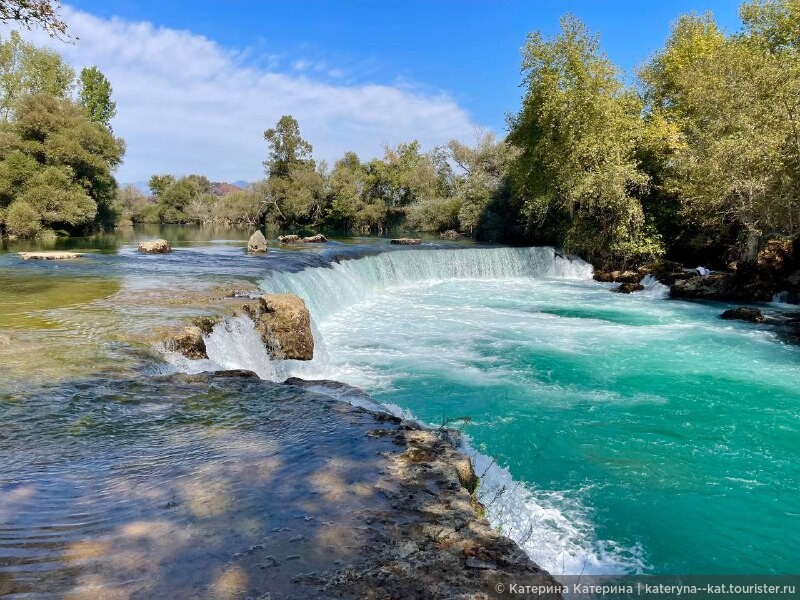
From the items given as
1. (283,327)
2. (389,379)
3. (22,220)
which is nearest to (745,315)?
(389,379)

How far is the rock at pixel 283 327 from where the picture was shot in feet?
30.4

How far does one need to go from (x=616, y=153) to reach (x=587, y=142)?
1.37 metres

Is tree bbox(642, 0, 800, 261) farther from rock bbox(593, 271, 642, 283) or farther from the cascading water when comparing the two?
the cascading water

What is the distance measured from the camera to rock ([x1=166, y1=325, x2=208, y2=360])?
727 centimetres

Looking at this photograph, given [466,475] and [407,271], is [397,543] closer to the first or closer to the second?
[466,475]

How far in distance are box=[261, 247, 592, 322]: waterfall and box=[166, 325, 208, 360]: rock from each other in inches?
202

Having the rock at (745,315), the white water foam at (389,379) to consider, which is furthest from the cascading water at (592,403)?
the rock at (745,315)

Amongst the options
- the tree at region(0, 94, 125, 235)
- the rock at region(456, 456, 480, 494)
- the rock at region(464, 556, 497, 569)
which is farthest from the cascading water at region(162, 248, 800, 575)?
the tree at region(0, 94, 125, 235)

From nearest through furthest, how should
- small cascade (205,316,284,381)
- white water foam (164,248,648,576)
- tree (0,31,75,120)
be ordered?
white water foam (164,248,648,576), small cascade (205,316,284,381), tree (0,31,75,120)

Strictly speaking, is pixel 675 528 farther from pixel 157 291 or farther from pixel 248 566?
pixel 157 291

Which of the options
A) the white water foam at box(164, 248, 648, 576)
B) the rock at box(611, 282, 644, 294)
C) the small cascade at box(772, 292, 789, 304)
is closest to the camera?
the white water foam at box(164, 248, 648, 576)

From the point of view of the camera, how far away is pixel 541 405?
808cm

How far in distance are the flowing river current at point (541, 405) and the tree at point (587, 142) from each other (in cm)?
693

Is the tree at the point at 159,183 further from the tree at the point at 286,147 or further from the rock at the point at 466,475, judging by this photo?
the rock at the point at 466,475
